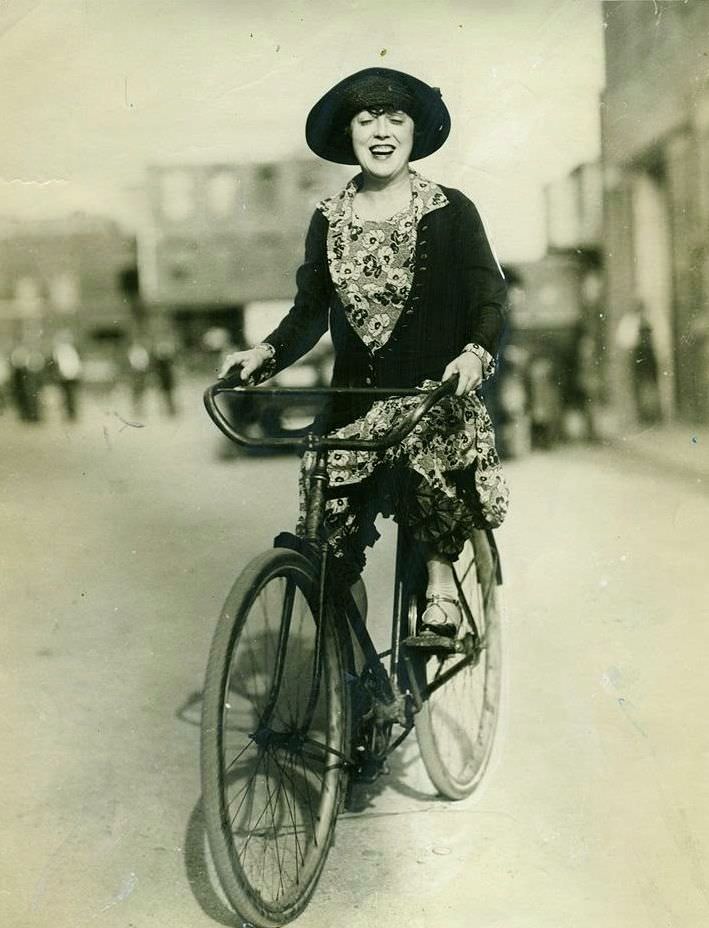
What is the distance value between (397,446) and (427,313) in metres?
0.43

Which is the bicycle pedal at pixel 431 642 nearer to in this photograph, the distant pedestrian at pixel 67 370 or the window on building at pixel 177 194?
the distant pedestrian at pixel 67 370

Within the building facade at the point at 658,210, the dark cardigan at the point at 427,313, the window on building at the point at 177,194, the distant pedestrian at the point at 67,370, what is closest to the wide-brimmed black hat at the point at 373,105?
the dark cardigan at the point at 427,313

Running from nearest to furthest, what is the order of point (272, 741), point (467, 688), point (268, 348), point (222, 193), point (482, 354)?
point (272, 741), point (482, 354), point (268, 348), point (222, 193), point (467, 688)

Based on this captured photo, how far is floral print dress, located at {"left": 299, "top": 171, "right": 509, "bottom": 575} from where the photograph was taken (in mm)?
3020

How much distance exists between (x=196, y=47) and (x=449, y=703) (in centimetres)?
242

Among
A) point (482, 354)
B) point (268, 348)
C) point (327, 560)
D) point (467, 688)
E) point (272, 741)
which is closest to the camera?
point (272, 741)

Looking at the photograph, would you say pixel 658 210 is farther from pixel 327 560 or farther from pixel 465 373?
pixel 327 560

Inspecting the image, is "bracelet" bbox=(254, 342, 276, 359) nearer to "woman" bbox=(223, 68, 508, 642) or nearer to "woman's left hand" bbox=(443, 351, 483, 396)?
"woman" bbox=(223, 68, 508, 642)

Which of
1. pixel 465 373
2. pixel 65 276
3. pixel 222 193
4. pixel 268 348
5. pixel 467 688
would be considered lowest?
pixel 467 688

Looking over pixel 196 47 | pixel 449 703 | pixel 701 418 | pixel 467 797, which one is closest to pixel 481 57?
pixel 196 47

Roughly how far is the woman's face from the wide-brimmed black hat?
40 mm

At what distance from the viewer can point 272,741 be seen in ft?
8.58

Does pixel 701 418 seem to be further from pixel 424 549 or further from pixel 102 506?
pixel 102 506

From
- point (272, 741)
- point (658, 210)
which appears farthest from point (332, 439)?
point (658, 210)
